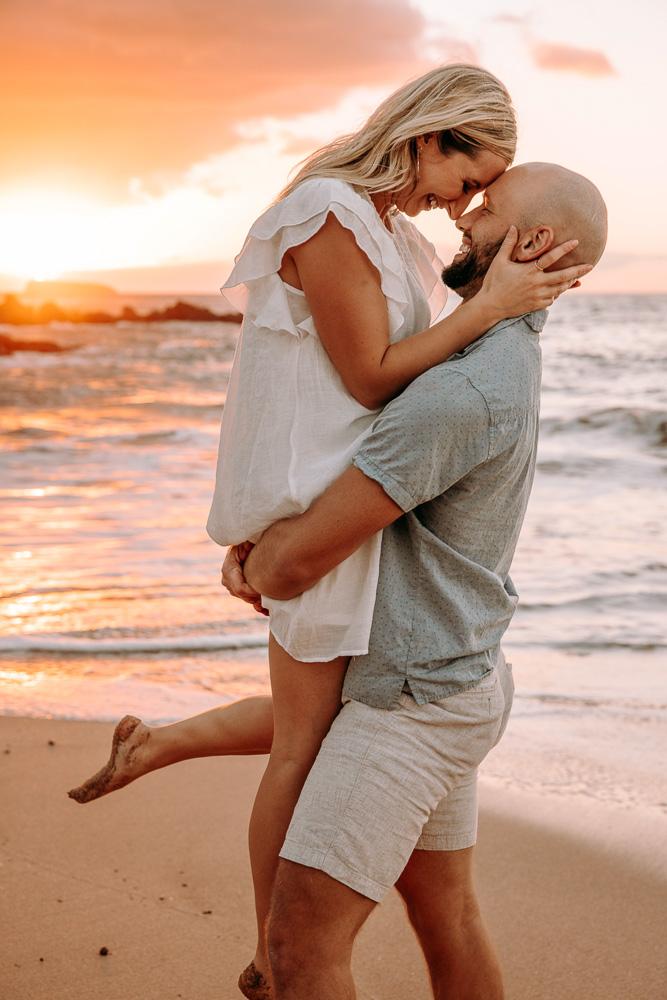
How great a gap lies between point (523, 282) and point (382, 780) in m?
0.94

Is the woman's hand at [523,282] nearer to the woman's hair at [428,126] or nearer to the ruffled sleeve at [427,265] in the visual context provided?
the woman's hair at [428,126]

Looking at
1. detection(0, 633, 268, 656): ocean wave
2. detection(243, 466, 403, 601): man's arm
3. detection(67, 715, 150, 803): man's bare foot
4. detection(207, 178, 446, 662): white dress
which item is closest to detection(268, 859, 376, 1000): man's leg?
detection(207, 178, 446, 662): white dress

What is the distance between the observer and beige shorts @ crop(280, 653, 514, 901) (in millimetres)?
2012

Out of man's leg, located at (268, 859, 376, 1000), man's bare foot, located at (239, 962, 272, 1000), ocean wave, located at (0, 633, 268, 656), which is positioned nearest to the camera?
man's leg, located at (268, 859, 376, 1000)

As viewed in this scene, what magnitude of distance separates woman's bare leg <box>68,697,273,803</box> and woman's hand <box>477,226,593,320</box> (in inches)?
40.9

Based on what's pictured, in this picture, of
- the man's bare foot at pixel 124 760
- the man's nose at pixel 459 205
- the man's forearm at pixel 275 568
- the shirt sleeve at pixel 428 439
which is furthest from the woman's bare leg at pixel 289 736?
the man's nose at pixel 459 205

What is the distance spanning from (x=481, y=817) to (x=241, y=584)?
2069 millimetres

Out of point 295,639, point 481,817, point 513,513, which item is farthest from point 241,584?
point 481,817

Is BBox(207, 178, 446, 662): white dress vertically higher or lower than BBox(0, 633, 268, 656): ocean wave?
higher

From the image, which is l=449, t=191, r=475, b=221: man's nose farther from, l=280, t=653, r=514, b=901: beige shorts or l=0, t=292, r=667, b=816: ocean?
l=0, t=292, r=667, b=816: ocean

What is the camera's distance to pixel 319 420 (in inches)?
84.9

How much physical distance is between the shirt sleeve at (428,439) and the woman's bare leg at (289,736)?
39cm

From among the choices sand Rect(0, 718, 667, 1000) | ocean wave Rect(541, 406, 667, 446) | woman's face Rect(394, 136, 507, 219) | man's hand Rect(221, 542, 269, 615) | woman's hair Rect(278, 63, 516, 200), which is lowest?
ocean wave Rect(541, 406, 667, 446)

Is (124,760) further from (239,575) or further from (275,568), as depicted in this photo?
(275,568)
